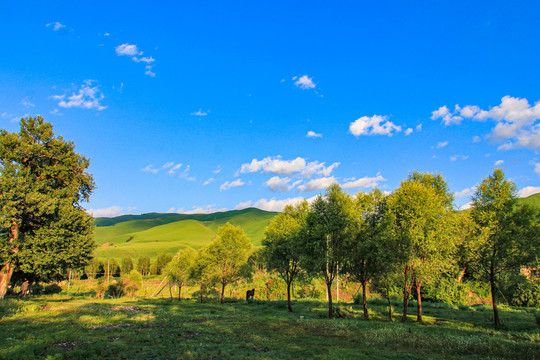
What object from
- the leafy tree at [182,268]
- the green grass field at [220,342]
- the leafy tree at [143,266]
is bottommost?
the leafy tree at [143,266]

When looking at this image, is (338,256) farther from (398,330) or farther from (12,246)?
(12,246)

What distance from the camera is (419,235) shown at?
30.0 metres

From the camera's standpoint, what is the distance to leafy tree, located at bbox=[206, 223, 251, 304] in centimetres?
6203

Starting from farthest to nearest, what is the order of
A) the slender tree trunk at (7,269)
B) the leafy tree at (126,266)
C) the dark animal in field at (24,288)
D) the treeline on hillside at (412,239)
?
the leafy tree at (126,266) → the dark animal in field at (24,288) → the slender tree trunk at (7,269) → the treeline on hillside at (412,239)

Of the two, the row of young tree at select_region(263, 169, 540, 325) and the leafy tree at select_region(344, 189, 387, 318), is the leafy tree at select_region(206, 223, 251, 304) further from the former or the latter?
the leafy tree at select_region(344, 189, 387, 318)

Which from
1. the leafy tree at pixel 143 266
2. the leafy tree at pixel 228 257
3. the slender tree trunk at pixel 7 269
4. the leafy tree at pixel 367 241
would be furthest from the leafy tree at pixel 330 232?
the leafy tree at pixel 143 266

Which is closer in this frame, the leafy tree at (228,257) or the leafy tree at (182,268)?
the leafy tree at (228,257)

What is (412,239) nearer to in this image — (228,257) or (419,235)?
(419,235)

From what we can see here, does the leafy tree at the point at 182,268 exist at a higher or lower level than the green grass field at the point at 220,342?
lower

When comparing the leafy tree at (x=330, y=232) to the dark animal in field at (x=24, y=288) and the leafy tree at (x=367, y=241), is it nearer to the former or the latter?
the leafy tree at (x=367, y=241)

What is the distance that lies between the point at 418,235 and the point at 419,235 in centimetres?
12

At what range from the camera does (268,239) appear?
4788cm

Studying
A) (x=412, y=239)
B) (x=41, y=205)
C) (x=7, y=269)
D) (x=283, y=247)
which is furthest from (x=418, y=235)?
(x=7, y=269)

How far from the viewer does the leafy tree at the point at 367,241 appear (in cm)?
3488
